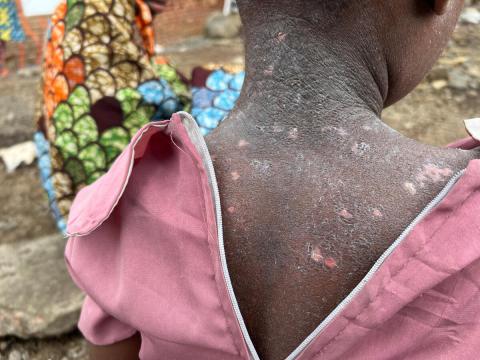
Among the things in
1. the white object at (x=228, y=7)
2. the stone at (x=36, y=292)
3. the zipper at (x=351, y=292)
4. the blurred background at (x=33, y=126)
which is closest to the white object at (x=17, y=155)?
the blurred background at (x=33, y=126)

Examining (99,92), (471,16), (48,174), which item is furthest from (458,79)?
(48,174)

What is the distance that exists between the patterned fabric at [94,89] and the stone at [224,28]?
372cm

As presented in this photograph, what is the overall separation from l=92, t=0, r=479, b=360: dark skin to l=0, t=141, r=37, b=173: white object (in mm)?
2609

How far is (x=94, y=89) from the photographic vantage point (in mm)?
1927

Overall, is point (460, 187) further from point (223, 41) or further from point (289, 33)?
point (223, 41)

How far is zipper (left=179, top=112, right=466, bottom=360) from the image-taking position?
0.67 metres

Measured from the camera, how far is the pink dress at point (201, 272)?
64 cm

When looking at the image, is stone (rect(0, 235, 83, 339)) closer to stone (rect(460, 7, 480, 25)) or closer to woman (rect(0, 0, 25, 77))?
woman (rect(0, 0, 25, 77))

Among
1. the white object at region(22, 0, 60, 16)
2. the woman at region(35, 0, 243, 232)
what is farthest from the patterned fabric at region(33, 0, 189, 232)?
the white object at region(22, 0, 60, 16)

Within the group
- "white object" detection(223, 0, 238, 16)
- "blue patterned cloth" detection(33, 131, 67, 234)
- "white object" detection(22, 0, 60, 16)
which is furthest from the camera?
"white object" detection(223, 0, 238, 16)

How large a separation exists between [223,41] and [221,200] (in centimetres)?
508

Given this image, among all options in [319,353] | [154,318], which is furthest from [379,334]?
[154,318]

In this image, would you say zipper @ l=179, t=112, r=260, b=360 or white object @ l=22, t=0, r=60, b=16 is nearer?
zipper @ l=179, t=112, r=260, b=360

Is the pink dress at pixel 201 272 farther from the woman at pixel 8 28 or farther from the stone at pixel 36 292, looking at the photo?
the woman at pixel 8 28
